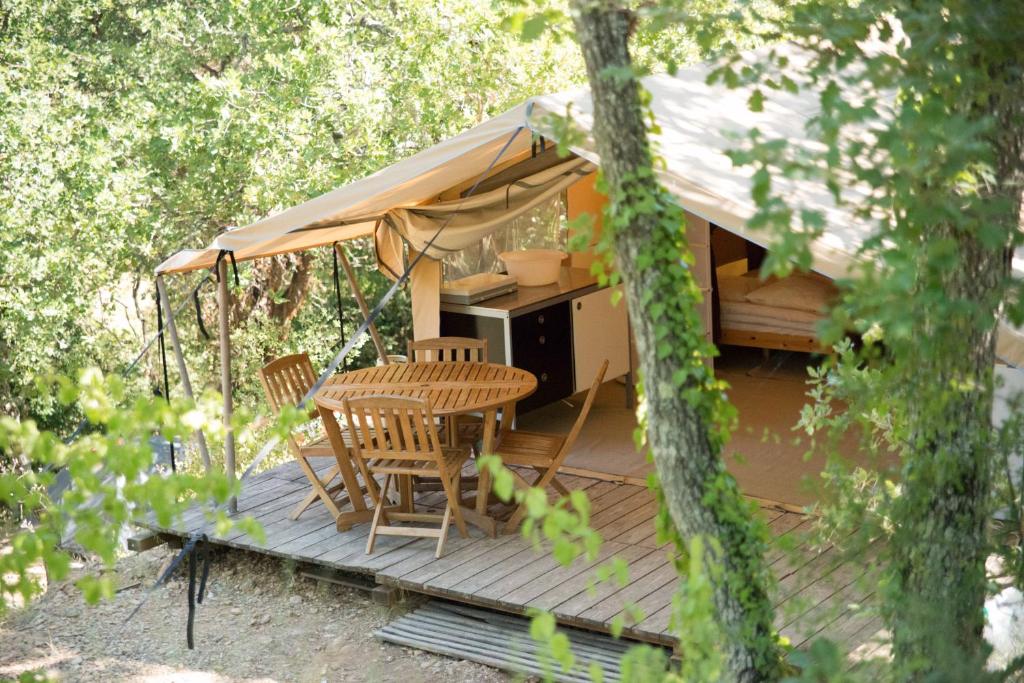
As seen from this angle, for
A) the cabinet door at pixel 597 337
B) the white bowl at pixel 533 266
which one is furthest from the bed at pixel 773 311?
the white bowl at pixel 533 266

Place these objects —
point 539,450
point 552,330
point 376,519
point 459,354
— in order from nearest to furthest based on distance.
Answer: point 376,519, point 539,450, point 459,354, point 552,330

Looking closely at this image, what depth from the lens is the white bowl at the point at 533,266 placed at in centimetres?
752

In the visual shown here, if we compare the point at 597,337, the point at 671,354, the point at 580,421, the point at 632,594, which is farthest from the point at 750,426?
the point at 671,354

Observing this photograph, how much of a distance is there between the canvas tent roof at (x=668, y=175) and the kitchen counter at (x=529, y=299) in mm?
723

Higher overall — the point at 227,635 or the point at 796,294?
the point at 796,294

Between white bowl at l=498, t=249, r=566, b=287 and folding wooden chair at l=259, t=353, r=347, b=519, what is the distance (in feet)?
5.41

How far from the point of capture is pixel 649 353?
2750 millimetres

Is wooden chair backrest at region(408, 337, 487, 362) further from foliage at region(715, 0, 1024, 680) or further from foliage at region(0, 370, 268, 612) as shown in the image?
foliage at region(0, 370, 268, 612)

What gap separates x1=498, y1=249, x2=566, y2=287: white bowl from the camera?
7.52 m

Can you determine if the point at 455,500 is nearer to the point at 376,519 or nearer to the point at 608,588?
the point at 376,519

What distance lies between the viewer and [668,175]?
4.64 meters

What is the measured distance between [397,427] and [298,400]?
1236mm

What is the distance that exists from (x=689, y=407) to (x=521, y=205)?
3827 mm

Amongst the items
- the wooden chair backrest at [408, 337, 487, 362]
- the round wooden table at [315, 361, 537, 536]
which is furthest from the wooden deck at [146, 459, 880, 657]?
the wooden chair backrest at [408, 337, 487, 362]
